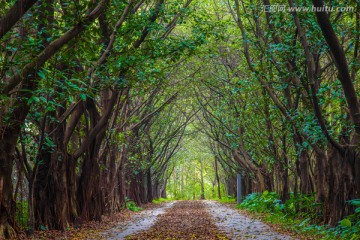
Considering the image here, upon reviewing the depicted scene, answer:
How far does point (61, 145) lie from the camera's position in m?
11.4

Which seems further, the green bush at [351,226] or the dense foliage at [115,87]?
the green bush at [351,226]

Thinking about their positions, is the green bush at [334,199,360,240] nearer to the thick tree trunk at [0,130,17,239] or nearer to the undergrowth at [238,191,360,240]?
the undergrowth at [238,191,360,240]

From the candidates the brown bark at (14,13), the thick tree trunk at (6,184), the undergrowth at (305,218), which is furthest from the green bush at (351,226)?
the brown bark at (14,13)

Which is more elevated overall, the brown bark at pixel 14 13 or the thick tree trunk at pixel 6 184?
the brown bark at pixel 14 13

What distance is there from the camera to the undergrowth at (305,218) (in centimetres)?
880

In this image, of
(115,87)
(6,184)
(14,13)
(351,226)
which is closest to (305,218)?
(351,226)

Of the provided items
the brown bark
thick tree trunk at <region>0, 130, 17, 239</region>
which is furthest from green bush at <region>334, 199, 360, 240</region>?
the brown bark

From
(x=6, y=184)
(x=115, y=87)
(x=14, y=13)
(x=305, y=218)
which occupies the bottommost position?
(x=305, y=218)

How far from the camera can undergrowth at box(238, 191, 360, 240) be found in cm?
880

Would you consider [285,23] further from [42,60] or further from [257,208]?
[257,208]

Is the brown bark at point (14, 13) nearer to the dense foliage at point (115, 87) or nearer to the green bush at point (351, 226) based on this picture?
the dense foliage at point (115, 87)

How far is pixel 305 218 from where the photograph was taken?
12.8 metres

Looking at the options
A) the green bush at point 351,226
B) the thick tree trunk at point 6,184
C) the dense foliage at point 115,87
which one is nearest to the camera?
the dense foliage at point 115,87

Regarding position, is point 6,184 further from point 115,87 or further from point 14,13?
point 14,13
